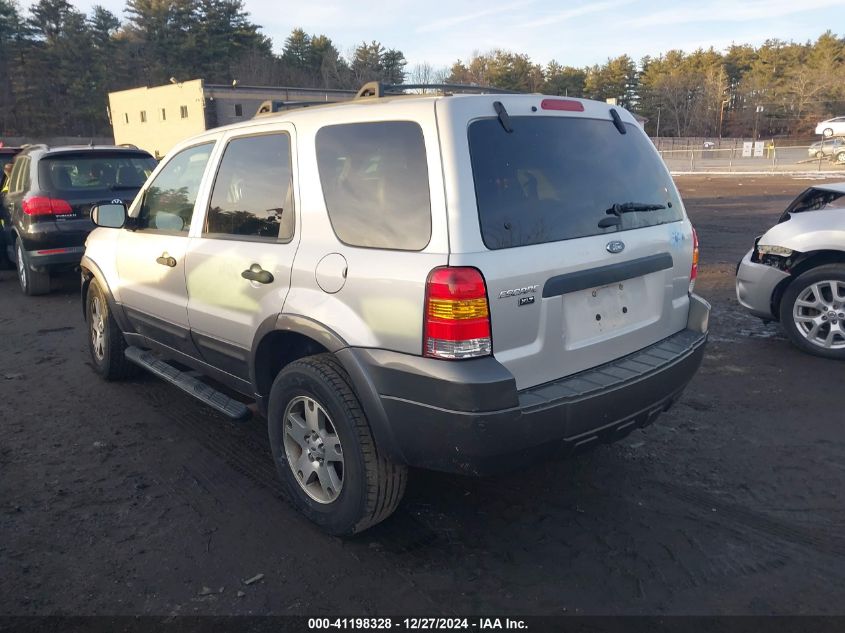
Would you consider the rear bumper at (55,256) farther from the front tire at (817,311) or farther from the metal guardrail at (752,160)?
the metal guardrail at (752,160)

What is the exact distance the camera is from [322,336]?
3.03 meters

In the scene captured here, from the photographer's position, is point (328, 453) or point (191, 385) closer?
point (328, 453)

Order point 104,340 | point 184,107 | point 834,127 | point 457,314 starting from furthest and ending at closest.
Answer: point 834,127
point 184,107
point 104,340
point 457,314

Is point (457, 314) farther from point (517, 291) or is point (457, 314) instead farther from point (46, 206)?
point (46, 206)

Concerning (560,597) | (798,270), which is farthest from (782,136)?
(560,597)

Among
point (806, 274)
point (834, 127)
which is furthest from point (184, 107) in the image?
point (806, 274)

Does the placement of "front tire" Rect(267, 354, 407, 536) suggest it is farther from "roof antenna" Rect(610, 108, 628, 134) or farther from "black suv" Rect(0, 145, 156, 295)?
"black suv" Rect(0, 145, 156, 295)

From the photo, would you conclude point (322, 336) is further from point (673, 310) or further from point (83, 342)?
point (83, 342)

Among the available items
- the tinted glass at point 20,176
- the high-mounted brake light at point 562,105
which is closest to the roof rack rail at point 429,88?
the high-mounted brake light at point 562,105

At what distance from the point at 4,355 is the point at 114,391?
187 cm

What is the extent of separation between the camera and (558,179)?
3.03 m

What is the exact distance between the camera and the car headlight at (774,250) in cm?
582

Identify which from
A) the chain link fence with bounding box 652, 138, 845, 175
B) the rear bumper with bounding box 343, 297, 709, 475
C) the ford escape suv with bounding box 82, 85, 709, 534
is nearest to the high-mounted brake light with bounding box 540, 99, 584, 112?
the ford escape suv with bounding box 82, 85, 709, 534

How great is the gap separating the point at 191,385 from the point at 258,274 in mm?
1249
